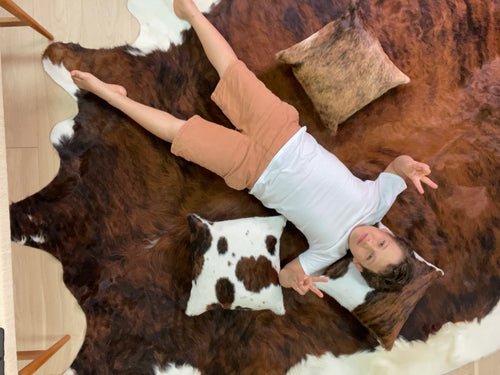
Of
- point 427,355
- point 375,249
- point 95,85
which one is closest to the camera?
point 375,249

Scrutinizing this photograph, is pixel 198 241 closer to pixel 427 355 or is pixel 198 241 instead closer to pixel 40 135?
pixel 40 135

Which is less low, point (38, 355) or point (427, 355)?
point (38, 355)

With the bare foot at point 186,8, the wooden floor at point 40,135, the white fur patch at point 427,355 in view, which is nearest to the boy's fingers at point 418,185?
the white fur patch at point 427,355

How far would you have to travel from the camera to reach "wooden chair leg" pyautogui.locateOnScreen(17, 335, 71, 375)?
1062mm

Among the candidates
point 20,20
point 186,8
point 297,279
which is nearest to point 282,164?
point 297,279

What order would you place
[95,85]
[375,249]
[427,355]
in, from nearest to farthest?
[375,249] → [95,85] → [427,355]

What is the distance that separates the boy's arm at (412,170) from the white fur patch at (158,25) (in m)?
0.86

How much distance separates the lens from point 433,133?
134 cm

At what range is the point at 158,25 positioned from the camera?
132cm

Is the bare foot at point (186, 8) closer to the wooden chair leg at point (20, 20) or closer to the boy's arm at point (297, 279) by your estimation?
the wooden chair leg at point (20, 20)

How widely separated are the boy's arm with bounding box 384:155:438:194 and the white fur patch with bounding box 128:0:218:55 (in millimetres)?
856

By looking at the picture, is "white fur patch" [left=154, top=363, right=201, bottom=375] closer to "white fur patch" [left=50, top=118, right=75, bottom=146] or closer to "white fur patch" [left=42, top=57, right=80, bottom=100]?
"white fur patch" [left=50, top=118, right=75, bottom=146]

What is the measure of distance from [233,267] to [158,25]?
0.89 metres

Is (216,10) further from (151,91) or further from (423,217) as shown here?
(423,217)
